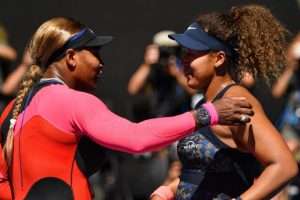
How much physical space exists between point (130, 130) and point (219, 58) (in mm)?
597

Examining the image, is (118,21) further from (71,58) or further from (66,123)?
(66,123)

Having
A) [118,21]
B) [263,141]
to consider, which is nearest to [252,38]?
[263,141]

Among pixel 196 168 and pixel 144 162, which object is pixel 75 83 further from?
pixel 144 162

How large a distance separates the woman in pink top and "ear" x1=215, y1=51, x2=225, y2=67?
394mm

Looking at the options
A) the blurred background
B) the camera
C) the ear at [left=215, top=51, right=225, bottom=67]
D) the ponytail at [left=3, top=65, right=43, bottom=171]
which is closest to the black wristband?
the ear at [left=215, top=51, right=225, bottom=67]

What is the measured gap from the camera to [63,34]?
11.1 feet

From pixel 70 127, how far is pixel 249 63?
0.86 meters

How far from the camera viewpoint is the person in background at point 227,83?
133 inches

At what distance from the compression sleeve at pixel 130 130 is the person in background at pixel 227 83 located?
0.90ft

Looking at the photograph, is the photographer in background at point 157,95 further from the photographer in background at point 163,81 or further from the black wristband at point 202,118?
the black wristband at point 202,118

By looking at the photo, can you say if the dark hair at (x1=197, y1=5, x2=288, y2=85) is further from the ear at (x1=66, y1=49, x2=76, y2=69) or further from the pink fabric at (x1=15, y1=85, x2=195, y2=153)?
the ear at (x1=66, y1=49, x2=76, y2=69)

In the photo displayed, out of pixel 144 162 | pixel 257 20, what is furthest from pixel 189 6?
pixel 257 20

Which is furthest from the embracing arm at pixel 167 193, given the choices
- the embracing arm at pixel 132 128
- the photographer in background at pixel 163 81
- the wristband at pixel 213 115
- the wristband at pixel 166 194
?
the photographer in background at pixel 163 81

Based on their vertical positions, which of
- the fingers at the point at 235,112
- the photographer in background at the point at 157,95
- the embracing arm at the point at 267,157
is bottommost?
the photographer in background at the point at 157,95
